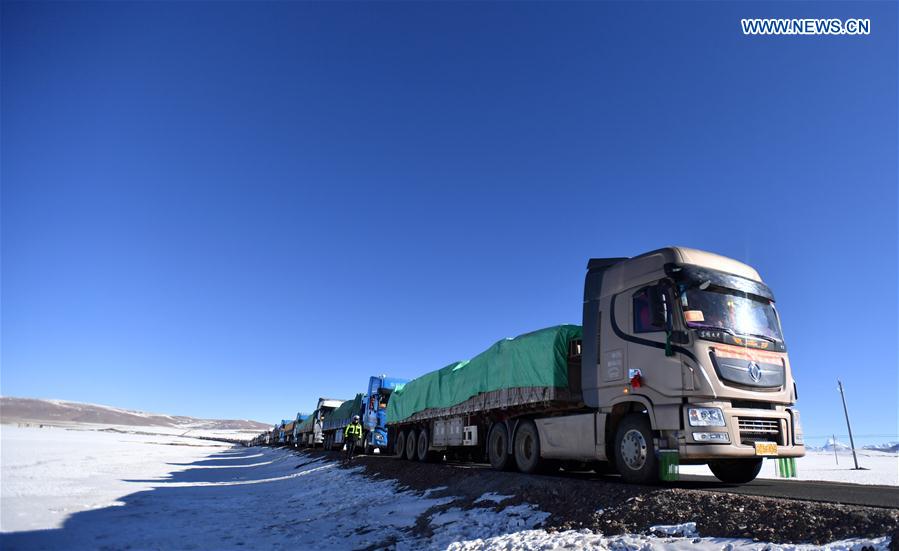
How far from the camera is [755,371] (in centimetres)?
735

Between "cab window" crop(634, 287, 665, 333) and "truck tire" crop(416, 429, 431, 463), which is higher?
"cab window" crop(634, 287, 665, 333)

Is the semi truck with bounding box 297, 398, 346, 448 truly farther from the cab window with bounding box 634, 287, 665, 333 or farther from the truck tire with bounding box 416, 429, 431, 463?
the cab window with bounding box 634, 287, 665, 333

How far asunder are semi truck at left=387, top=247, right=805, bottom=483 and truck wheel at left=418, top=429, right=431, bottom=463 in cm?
670

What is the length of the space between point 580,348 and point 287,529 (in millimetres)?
7235

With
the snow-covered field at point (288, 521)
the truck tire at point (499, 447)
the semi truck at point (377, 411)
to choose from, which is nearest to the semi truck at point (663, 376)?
the truck tire at point (499, 447)

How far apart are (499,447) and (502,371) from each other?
6.36 feet

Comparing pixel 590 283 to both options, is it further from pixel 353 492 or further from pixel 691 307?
pixel 353 492

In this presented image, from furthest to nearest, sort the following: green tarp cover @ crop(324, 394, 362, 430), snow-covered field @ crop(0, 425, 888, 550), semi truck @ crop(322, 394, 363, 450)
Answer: semi truck @ crop(322, 394, 363, 450)
green tarp cover @ crop(324, 394, 362, 430)
snow-covered field @ crop(0, 425, 888, 550)

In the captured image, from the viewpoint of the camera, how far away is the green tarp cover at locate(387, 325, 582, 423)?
10.2 meters

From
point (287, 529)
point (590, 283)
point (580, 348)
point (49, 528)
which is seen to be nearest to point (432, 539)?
point (287, 529)

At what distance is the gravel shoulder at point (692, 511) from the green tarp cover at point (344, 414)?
1734 centimetres

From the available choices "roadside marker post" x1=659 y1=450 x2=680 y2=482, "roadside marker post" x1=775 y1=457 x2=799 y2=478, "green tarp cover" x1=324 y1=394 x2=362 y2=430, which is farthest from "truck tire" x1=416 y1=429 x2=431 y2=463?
"roadside marker post" x1=775 y1=457 x2=799 y2=478

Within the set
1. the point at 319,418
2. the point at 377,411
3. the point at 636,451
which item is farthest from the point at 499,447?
the point at 319,418

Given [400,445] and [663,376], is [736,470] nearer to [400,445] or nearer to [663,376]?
[663,376]
